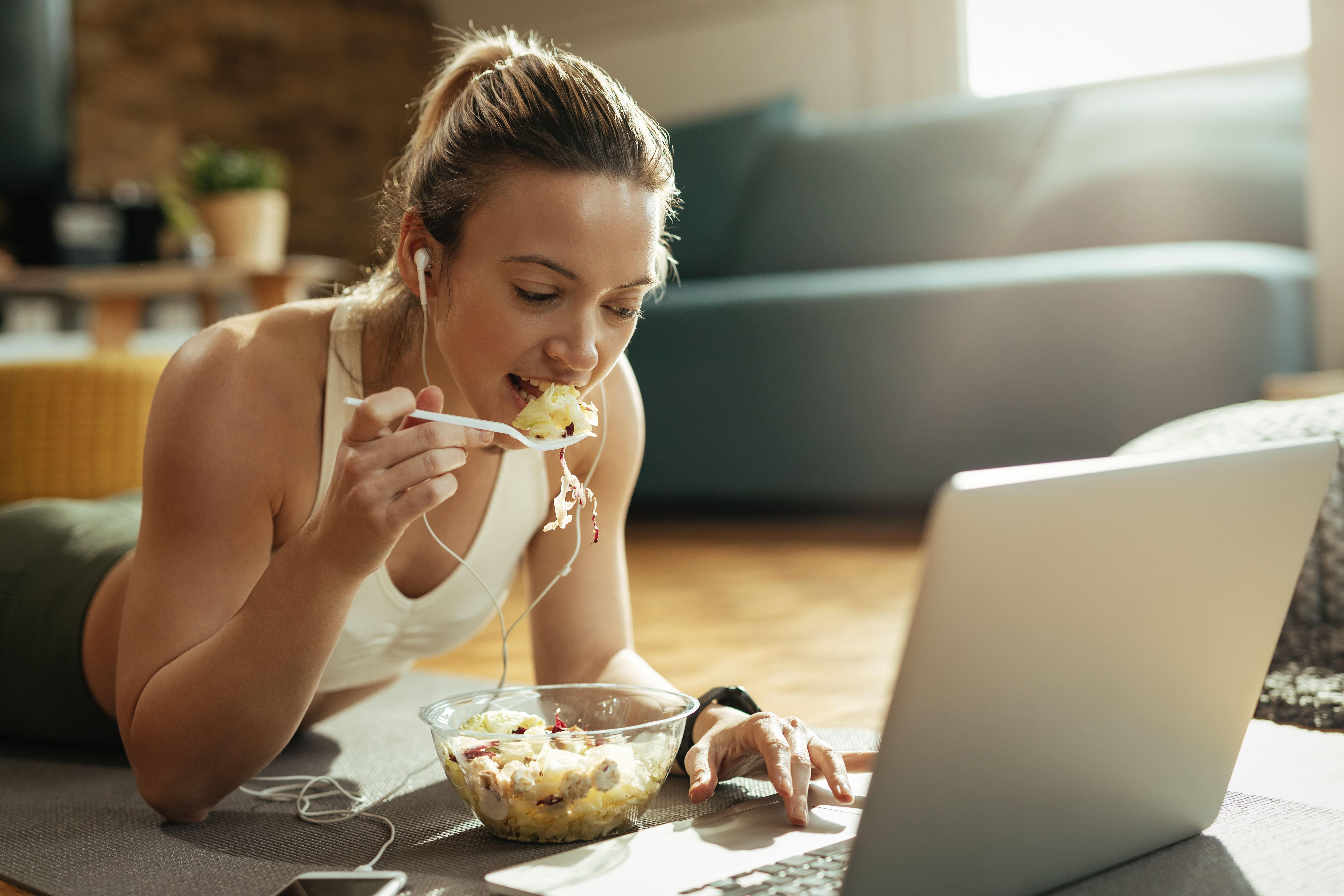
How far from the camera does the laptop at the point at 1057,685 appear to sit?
1.96ft

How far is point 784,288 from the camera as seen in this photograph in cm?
329

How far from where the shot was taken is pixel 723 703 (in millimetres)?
1079

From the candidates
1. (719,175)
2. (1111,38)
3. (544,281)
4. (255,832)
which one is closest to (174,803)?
(255,832)

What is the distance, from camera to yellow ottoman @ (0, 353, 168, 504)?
2287 mm

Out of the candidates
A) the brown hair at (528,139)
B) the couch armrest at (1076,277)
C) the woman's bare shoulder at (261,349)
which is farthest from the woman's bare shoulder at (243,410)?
the couch armrest at (1076,277)

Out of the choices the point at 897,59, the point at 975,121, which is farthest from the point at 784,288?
the point at 897,59

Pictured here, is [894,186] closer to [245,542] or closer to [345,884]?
[245,542]

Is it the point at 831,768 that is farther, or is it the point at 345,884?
the point at 831,768

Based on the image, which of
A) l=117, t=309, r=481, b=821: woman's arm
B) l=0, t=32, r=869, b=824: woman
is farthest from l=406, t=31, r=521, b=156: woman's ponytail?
l=117, t=309, r=481, b=821: woman's arm

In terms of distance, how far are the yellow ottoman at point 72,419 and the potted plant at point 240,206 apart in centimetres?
88

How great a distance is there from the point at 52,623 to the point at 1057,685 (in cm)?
122

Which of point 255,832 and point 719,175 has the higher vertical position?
point 719,175

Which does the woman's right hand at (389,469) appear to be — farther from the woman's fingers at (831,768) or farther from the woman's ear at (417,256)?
the woman's fingers at (831,768)

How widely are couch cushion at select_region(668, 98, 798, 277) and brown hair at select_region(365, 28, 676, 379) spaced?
9.08 feet
